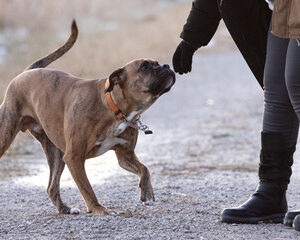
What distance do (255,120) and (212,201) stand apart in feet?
17.5

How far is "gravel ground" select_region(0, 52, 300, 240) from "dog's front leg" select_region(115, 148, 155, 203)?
4.8 inches

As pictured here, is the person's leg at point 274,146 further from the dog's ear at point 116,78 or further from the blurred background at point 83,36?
the blurred background at point 83,36

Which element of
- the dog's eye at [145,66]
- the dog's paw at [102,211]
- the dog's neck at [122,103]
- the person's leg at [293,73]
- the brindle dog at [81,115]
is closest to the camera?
the person's leg at [293,73]

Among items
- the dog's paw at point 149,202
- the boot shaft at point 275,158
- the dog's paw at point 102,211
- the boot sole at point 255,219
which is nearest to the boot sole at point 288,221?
the boot sole at point 255,219

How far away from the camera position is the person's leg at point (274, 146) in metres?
4.94

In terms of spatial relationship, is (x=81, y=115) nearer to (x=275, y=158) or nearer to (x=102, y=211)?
(x=102, y=211)

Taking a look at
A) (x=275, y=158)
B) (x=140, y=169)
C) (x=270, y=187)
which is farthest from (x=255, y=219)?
(x=140, y=169)

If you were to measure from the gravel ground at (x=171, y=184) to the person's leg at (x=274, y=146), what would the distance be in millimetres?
108

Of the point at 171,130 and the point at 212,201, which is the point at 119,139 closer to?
the point at 212,201

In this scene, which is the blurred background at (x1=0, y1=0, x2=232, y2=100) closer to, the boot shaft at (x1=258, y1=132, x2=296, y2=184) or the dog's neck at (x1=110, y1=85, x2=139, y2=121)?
the dog's neck at (x1=110, y1=85, x2=139, y2=121)

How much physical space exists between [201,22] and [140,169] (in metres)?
1.11

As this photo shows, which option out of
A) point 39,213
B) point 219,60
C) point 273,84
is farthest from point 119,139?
point 219,60

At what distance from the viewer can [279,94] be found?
4961mm

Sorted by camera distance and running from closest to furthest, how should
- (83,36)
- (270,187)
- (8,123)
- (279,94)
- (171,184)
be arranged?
(279,94)
(270,187)
(8,123)
(171,184)
(83,36)
